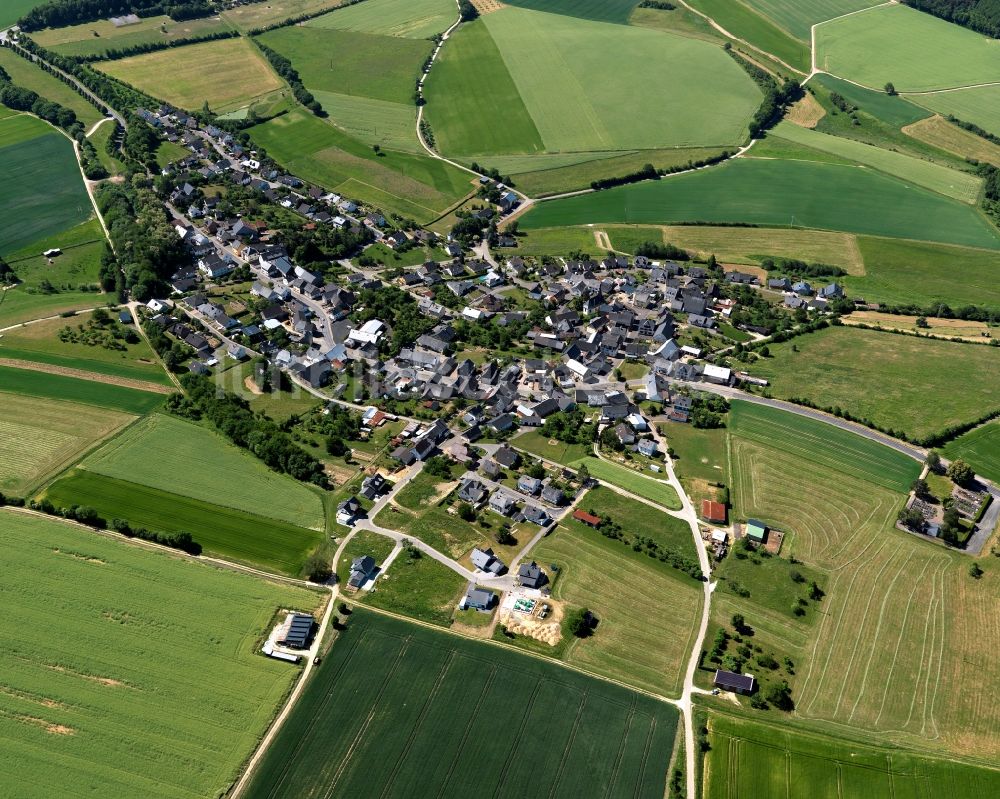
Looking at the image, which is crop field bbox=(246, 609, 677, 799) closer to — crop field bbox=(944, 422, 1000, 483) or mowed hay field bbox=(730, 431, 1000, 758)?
mowed hay field bbox=(730, 431, 1000, 758)

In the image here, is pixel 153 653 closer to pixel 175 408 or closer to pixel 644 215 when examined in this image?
pixel 175 408

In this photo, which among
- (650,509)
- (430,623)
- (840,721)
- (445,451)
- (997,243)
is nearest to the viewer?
(840,721)

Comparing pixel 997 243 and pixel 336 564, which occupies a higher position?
pixel 997 243

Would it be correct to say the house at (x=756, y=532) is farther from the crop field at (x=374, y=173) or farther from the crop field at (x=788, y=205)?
the crop field at (x=374, y=173)

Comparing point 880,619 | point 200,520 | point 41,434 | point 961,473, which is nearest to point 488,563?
point 200,520

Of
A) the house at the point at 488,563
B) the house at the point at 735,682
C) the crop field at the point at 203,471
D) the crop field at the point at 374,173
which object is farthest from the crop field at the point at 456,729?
the crop field at the point at 374,173

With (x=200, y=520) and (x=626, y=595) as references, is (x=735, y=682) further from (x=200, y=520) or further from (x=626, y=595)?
(x=200, y=520)

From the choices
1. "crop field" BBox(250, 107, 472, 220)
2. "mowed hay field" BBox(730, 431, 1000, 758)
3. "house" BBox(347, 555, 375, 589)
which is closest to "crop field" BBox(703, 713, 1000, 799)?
"mowed hay field" BBox(730, 431, 1000, 758)

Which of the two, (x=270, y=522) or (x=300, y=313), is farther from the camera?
(x=300, y=313)

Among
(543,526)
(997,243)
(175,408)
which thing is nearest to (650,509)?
(543,526)
